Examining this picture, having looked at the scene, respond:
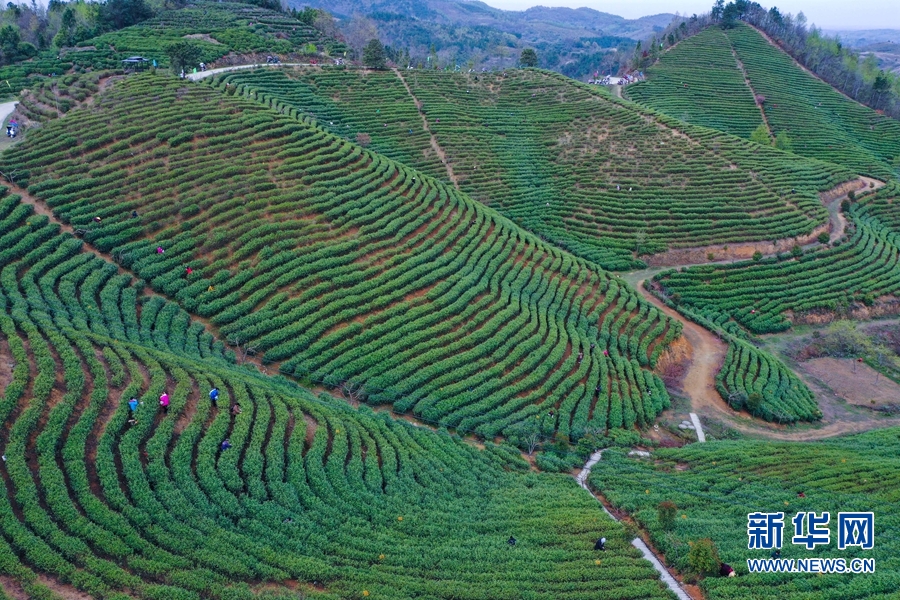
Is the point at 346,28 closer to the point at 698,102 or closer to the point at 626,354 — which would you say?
the point at 698,102

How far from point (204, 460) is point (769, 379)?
114 feet

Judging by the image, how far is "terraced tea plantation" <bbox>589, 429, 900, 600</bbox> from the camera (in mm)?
16281

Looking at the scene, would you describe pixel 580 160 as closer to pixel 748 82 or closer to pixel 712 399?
pixel 712 399

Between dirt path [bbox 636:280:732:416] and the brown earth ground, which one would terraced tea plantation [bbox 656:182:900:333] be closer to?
dirt path [bbox 636:280:732:416]

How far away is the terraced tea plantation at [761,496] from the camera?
16281 millimetres

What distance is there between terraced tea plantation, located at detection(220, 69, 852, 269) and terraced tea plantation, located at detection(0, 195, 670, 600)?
3260cm

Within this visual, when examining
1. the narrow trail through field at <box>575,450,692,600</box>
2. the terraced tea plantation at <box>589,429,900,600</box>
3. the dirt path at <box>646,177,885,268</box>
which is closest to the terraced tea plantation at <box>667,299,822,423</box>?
the terraced tea plantation at <box>589,429,900,600</box>

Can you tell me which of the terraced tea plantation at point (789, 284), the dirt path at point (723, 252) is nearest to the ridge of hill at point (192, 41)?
the dirt path at point (723, 252)

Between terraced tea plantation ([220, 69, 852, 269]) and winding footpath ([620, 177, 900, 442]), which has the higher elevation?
terraced tea plantation ([220, 69, 852, 269])

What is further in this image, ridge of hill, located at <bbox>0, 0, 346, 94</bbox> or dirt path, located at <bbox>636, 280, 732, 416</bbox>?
ridge of hill, located at <bbox>0, 0, 346, 94</bbox>

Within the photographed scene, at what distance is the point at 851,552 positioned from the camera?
17.7 meters

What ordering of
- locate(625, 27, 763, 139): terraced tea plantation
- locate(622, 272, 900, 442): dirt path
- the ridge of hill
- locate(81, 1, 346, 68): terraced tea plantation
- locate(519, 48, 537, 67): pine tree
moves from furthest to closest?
1. locate(519, 48, 537, 67): pine tree
2. locate(625, 27, 763, 139): terraced tea plantation
3. locate(81, 1, 346, 68): terraced tea plantation
4. the ridge of hill
5. locate(622, 272, 900, 442): dirt path

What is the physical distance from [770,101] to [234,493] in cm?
9571

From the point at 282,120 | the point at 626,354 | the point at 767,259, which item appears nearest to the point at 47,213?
the point at 282,120
